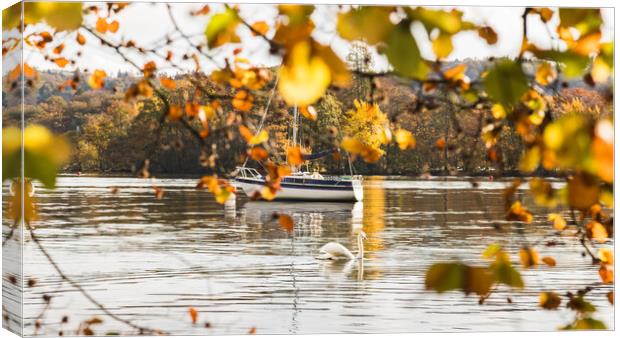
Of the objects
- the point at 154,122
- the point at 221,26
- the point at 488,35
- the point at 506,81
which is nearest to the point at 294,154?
the point at 488,35

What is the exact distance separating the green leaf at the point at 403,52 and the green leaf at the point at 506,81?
0.07 metres

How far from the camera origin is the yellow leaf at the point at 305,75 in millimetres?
589

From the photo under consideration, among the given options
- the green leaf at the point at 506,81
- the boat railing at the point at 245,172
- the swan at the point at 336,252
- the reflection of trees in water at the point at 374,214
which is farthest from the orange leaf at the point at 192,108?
the swan at the point at 336,252

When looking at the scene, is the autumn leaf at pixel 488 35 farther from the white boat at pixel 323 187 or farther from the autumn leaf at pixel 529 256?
the white boat at pixel 323 187

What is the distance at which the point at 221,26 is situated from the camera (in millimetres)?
791

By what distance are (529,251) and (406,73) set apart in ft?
1.53

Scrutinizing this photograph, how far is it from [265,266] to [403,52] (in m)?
7.35

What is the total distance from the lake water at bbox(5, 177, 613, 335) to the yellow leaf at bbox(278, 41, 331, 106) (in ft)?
14.3

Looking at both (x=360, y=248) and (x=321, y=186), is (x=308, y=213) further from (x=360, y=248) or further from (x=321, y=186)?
(x=360, y=248)

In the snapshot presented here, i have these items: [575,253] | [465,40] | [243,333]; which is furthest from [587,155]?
[575,253]

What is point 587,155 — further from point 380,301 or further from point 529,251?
point 380,301

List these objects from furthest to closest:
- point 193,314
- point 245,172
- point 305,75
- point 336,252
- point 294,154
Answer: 1. point 336,252
2. point 245,172
3. point 193,314
4. point 294,154
5. point 305,75

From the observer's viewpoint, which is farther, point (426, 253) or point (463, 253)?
point (426, 253)

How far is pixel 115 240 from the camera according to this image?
9094 mm
